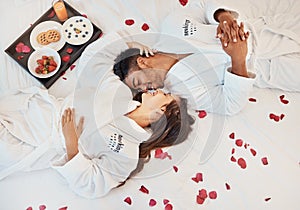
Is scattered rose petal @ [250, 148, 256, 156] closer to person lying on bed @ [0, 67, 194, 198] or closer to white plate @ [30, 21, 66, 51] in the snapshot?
person lying on bed @ [0, 67, 194, 198]

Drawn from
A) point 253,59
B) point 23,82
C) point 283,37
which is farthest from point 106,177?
point 283,37

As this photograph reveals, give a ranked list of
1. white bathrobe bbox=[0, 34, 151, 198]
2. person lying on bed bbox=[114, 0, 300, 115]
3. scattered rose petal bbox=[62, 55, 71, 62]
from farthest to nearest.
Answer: scattered rose petal bbox=[62, 55, 71, 62]
person lying on bed bbox=[114, 0, 300, 115]
white bathrobe bbox=[0, 34, 151, 198]

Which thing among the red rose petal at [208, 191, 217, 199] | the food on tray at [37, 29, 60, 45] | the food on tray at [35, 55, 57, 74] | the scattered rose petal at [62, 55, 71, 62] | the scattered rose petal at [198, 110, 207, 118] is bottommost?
the red rose petal at [208, 191, 217, 199]

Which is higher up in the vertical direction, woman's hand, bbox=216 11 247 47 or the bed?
woman's hand, bbox=216 11 247 47

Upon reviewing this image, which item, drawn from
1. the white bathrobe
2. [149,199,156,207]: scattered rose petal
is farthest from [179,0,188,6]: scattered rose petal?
[149,199,156,207]: scattered rose petal

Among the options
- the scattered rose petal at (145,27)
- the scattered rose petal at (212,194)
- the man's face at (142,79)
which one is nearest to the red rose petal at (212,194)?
the scattered rose petal at (212,194)

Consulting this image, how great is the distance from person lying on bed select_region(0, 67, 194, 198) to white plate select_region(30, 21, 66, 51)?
196mm

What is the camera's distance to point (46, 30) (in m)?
1.64

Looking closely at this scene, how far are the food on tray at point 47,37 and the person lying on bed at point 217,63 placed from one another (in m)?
0.26

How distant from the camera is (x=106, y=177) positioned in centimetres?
136

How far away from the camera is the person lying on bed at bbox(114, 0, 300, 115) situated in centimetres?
148

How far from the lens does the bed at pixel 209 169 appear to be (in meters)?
1.40

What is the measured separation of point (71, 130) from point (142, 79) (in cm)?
27

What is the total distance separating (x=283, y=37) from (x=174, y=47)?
1.21ft
